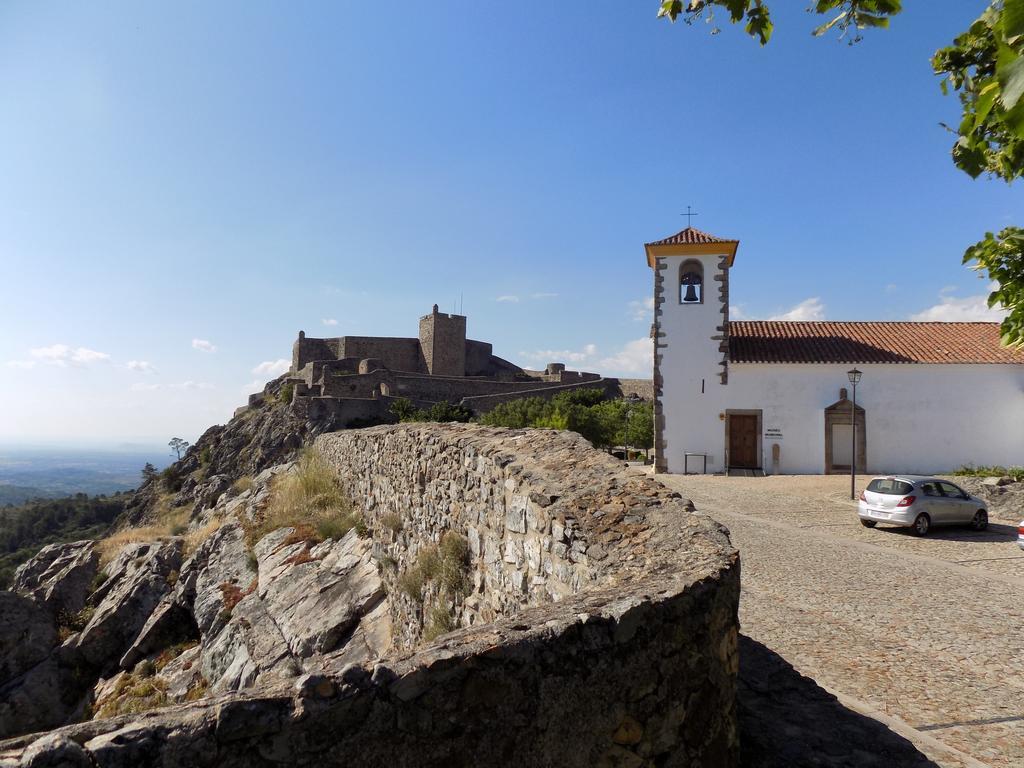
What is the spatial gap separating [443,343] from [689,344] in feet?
87.1

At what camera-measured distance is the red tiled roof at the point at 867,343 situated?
20.4 m

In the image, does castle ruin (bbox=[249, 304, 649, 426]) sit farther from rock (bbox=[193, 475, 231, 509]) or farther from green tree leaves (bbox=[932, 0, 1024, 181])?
green tree leaves (bbox=[932, 0, 1024, 181])

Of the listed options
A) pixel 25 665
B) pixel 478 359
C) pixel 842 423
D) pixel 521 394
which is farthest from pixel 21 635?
pixel 478 359

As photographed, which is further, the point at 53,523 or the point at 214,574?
the point at 53,523

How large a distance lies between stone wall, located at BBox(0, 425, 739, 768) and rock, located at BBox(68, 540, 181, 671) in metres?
9.39

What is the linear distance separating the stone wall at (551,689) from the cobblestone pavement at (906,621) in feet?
6.75

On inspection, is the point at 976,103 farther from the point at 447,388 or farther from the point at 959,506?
the point at 447,388

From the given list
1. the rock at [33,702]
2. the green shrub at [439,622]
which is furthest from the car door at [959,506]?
the rock at [33,702]

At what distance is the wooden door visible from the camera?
20719 millimetres

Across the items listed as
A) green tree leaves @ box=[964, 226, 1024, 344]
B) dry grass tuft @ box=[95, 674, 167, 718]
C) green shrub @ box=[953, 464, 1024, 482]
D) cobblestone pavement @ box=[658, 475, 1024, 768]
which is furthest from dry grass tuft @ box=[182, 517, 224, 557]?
green shrub @ box=[953, 464, 1024, 482]

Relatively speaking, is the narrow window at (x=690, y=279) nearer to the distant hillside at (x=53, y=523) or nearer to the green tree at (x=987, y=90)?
the green tree at (x=987, y=90)

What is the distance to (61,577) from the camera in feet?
41.3

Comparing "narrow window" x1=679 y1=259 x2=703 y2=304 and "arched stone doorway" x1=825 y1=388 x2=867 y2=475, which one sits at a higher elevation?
"narrow window" x1=679 y1=259 x2=703 y2=304

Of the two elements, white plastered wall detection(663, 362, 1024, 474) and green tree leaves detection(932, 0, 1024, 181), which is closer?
green tree leaves detection(932, 0, 1024, 181)
